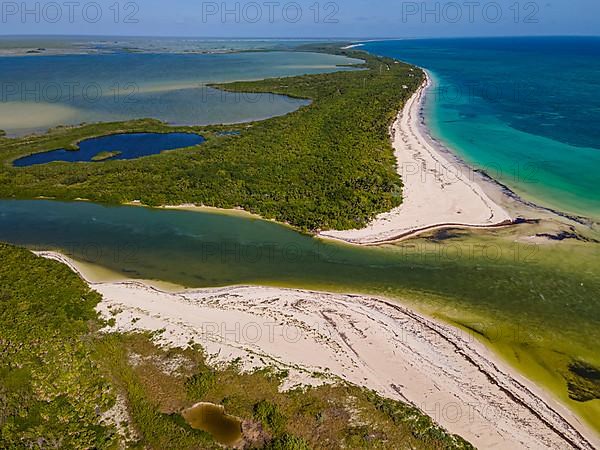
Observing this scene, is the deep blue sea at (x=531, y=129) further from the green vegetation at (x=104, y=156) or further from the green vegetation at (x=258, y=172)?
the green vegetation at (x=104, y=156)

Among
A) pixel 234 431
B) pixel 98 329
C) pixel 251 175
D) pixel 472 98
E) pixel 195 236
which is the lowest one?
pixel 234 431

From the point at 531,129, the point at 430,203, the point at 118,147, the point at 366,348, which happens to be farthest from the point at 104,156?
the point at 531,129

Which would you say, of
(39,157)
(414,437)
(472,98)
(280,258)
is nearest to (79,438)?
(414,437)

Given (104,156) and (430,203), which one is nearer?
(430,203)

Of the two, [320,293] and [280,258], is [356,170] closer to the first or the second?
[280,258]

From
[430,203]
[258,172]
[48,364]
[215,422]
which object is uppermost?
[258,172]

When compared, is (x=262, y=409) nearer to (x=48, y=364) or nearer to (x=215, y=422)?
(x=215, y=422)

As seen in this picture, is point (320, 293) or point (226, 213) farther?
point (226, 213)
